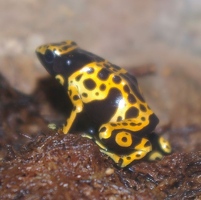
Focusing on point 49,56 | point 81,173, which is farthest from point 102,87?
point 81,173

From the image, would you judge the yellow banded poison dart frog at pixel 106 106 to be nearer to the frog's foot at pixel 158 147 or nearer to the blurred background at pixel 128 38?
the frog's foot at pixel 158 147

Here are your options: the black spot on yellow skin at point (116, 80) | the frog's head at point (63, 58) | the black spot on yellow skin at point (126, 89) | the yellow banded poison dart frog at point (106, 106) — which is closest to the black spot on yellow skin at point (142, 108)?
the yellow banded poison dart frog at point (106, 106)

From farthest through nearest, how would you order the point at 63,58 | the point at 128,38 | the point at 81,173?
1. the point at 128,38
2. the point at 63,58
3. the point at 81,173

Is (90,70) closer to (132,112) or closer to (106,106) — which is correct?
(106,106)

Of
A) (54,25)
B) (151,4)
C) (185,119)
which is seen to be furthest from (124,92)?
(151,4)

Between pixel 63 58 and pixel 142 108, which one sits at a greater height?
pixel 63 58

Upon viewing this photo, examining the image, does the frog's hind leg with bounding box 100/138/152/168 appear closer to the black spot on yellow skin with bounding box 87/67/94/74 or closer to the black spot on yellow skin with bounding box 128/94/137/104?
the black spot on yellow skin with bounding box 128/94/137/104
